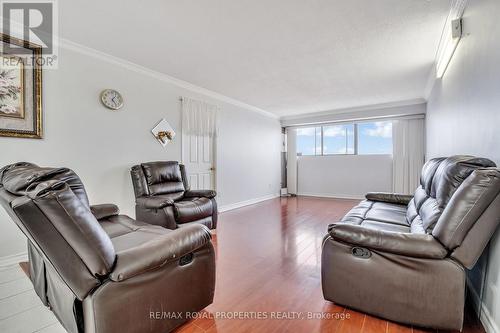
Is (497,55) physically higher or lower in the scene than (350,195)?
higher

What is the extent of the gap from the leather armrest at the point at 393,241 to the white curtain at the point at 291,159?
572 centimetres

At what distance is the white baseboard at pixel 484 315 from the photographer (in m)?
1.30

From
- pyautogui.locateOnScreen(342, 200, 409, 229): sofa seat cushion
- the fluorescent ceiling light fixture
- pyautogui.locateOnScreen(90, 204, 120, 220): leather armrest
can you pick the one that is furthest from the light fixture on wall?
pyautogui.locateOnScreen(90, 204, 120, 220): leather armrest

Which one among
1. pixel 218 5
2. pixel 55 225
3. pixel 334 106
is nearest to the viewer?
pixel 55 225

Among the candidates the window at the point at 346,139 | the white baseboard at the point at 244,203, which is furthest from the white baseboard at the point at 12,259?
the window at the point at 346,139

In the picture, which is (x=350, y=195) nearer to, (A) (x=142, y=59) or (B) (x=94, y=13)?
(A) (x=142, y=59)

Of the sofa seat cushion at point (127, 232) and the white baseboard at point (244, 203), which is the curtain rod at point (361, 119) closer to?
the white baseboard at point (244, 203)

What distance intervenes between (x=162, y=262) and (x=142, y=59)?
2969 millimetres

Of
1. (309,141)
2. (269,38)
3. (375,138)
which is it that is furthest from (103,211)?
(375,138)

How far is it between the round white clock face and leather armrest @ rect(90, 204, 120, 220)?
4.98 feet

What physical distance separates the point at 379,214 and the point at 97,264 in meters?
2.45


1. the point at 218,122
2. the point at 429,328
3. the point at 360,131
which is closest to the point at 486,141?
the point at 429,328

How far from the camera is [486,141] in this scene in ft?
5.40

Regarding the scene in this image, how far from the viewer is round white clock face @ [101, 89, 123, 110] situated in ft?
10.4
